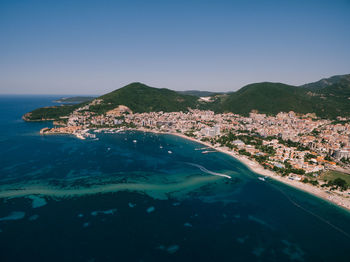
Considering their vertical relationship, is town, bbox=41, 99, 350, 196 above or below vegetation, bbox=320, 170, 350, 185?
above

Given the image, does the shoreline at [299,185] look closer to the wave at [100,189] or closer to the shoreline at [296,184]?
the shoreline at [296,184]

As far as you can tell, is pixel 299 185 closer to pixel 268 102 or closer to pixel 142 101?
pixel 268 102

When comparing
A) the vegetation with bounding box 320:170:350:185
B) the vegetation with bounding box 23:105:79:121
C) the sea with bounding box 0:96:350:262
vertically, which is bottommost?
the sea with bounding box 0:96:350:262

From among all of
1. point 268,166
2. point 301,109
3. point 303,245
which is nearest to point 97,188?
point 303,245

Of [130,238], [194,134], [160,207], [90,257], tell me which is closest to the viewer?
[90,257]

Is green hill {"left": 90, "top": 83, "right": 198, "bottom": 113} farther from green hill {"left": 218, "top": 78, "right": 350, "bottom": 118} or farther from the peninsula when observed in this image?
green hill {"left": 218, "top": 78, "right": 350, "bottom": 118}

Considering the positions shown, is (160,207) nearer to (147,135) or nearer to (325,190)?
(325,190)

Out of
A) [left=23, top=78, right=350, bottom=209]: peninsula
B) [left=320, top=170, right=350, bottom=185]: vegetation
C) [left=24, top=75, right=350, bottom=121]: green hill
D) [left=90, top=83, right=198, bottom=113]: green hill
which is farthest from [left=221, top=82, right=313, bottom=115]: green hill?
[left=320, top=170, right=350, bottom=185]: vegetation

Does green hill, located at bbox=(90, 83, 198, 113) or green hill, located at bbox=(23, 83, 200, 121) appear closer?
green hill, located at bbox=(23, 83, 200, 121)
